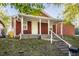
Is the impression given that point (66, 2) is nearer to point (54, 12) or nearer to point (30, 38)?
point (54, 12)

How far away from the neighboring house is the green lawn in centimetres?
10

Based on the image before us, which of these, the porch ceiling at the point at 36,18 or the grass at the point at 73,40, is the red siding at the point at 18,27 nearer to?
the porch ceiling at the point at 36,18

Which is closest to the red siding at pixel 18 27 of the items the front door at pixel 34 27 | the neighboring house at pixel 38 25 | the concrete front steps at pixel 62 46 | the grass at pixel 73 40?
the neighboring house at pixel 38 25

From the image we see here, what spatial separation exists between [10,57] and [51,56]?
438mm

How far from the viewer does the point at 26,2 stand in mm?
4227

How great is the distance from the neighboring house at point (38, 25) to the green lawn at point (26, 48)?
100 mm

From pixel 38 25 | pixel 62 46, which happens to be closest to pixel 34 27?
pixel 38 25

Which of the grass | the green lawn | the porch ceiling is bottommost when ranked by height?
the green lawn

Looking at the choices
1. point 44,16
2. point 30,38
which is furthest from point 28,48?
point 44,16

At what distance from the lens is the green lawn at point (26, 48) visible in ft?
13.9

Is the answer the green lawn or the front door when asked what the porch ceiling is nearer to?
the front door

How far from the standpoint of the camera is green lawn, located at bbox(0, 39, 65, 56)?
4234mm

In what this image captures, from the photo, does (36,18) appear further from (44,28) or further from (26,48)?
(26,48)

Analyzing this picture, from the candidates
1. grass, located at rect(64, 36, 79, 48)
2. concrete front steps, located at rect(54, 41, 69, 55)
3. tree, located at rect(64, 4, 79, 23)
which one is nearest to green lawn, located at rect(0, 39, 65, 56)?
concrete front steps, located at rect(54, 41, 69, 55)
